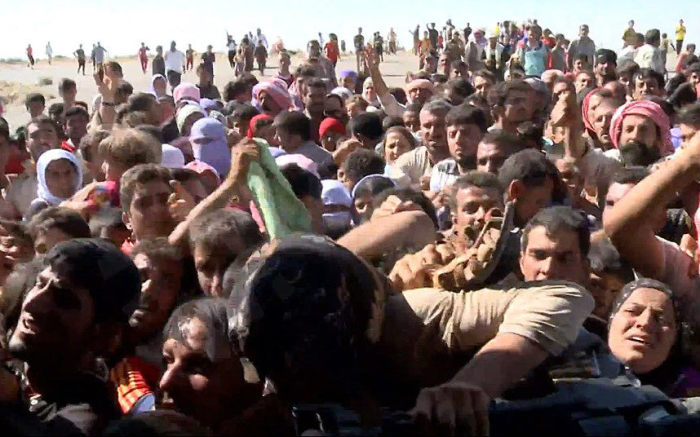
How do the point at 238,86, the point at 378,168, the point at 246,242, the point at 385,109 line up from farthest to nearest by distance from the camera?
the point at 238,86
the point at 385,109
the point at 378,168
the point at 246,242

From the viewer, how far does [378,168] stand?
5.55 m

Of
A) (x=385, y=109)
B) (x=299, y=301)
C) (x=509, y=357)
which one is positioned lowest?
(x=385, y=109)

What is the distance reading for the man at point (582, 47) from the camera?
1533cm

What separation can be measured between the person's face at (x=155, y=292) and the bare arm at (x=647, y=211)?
1.39m

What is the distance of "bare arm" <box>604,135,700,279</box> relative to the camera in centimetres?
266

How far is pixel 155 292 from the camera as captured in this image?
2.98 m

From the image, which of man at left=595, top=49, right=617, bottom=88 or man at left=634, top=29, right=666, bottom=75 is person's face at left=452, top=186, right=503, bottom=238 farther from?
man at left=634, top=29, right=666, bottom=75

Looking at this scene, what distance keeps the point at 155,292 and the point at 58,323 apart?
0.92m

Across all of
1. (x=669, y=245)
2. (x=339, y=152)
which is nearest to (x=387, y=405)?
(x=669, y=245)

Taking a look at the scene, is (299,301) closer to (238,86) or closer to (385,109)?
(385,109)

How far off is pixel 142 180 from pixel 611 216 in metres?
1.83

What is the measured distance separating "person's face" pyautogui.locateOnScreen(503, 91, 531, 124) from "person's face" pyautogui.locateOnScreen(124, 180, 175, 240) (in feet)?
8.07

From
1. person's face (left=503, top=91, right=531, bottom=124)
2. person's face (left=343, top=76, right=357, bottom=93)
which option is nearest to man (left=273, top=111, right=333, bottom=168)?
person's face (left=503, top=91, right=531, bottom=124)

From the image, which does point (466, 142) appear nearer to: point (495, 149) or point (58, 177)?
point (495, 149)
